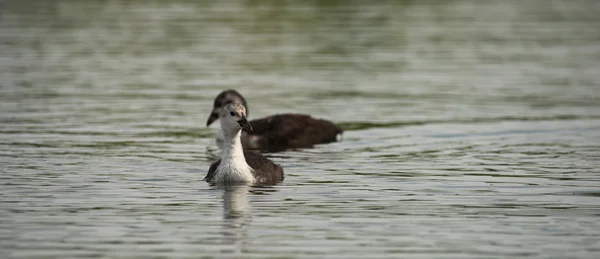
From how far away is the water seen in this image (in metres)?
14.4

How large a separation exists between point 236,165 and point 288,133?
5282mm

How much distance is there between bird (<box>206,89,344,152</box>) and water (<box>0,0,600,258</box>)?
24.1 inches

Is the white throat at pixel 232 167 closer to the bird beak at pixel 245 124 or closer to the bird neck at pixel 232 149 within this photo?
the bird neck at pixel 232 149

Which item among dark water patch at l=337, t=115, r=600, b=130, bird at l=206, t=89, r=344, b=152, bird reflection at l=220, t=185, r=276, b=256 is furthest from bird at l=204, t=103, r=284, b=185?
dark water patch at l=337, t=115, r=600, b=130

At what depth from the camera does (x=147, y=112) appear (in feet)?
89.1

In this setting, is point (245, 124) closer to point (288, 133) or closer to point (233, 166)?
point (233, 166)

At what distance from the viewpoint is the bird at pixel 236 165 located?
18.4 metres

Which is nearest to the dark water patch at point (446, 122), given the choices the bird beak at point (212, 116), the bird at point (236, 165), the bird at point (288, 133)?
the bird at point (288, 133)

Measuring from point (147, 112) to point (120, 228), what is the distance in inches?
495

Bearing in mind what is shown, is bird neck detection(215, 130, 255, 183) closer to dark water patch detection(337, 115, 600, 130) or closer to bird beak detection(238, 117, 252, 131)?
bird beak detection(238, 117, 252, 131)

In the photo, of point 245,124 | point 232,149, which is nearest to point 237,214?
point 232,149

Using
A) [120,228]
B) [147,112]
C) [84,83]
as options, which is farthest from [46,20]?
[120,228]

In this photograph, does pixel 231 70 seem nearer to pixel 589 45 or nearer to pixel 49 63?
pixel 49 63

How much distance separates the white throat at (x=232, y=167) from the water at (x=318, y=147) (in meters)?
0.32
